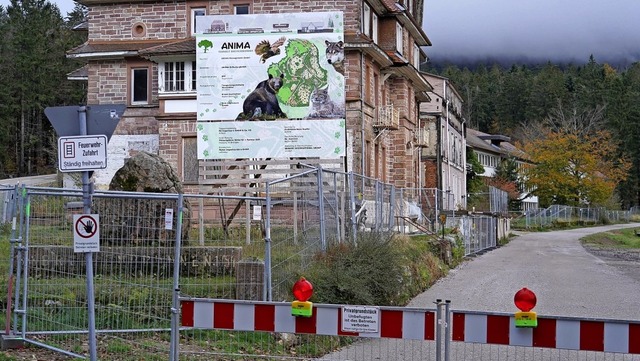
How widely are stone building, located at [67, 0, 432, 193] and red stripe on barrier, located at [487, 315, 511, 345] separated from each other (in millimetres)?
23456

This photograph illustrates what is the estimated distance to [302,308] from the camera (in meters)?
7.72

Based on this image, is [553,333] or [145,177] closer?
[553,333]

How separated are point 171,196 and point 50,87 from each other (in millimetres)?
61122

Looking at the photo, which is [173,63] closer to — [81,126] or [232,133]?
[232,133]

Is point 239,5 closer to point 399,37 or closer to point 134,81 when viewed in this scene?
point 134,81

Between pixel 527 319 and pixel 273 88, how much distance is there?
18047 millimetres

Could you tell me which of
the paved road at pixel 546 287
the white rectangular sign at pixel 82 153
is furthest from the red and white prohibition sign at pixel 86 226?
the paved road at pixel 546 287

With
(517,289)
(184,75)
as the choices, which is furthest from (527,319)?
(184,75)

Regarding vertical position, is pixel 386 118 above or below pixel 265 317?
above

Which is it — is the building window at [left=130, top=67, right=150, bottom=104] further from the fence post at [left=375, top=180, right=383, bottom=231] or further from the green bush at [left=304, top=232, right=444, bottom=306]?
the green bush at [left=304, top=232, right=444, bottom=306]

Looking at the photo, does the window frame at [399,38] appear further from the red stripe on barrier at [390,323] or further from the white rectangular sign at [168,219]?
the red stripe on barrier at [390,323]

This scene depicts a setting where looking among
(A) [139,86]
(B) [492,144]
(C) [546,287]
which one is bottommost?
(C) [546,287]

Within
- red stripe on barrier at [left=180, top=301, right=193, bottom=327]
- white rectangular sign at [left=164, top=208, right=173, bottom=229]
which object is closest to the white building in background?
white rectangular sign at [left=164, top=208, right=173, bottom=229]

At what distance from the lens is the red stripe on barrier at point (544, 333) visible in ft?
23.6
